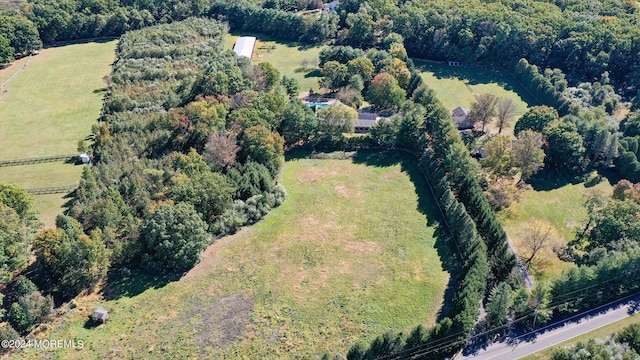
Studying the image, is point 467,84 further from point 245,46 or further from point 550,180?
point 245,46

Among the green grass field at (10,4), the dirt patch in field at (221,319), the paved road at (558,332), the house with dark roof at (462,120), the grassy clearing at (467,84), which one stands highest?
the green grass field at (10,4)

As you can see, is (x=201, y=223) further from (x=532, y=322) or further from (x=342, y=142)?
(x=532, y=322)

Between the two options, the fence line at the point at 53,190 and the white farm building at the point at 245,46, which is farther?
the white farm building at the point at 245,46

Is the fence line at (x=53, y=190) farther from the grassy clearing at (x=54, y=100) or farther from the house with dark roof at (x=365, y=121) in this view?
the house with dark roof at (x=365, y=121)

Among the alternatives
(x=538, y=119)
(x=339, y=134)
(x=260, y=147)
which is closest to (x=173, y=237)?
A: (x=260, y=147)

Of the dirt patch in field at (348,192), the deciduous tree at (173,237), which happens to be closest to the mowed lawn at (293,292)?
the dirt patch in field at (348,192)

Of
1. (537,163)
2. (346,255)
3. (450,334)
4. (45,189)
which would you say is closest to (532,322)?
(450,334)
